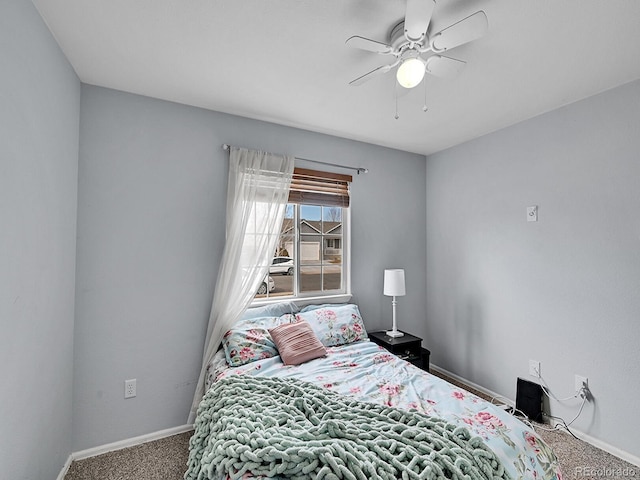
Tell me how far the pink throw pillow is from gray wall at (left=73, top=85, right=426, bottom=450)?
0.66 meters

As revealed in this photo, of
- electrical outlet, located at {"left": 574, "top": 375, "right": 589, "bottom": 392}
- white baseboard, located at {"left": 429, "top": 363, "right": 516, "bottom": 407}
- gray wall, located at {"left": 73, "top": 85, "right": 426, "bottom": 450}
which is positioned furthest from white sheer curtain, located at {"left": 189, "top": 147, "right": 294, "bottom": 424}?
electrical outlet, located at {"left": 574, "top": 375, "right": 589, "bottom": 392}

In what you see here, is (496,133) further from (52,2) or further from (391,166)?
(52,2)

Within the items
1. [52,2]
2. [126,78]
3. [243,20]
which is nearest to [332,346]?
[243,20]

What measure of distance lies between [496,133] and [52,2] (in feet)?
10.9

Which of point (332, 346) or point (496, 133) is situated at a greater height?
point (496, 133)

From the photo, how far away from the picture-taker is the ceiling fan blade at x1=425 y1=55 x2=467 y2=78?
1.62m

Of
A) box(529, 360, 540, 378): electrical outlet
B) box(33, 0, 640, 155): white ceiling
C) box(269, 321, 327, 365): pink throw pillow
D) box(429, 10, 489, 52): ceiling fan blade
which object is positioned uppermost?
box(33, 0, 640, 155): white ceiling

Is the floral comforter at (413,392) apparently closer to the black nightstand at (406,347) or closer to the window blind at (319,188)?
the black nightstand at (406,347)

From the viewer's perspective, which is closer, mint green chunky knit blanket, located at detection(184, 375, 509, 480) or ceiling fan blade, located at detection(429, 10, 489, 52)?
mint green chunky knit blanket, located at detection(184, 375, 509, 480)

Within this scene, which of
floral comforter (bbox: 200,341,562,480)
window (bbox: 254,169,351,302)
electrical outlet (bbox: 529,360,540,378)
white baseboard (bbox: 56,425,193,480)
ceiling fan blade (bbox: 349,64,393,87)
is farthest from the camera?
window (bbox: 254,169,351,302)

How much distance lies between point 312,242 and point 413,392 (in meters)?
1.69

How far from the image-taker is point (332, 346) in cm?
262

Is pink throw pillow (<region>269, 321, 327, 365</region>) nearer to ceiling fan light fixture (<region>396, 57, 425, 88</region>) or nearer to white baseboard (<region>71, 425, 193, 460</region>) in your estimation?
white baseboard (<region>71, 425, 193, 460</region>)

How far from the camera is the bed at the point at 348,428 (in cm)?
121
